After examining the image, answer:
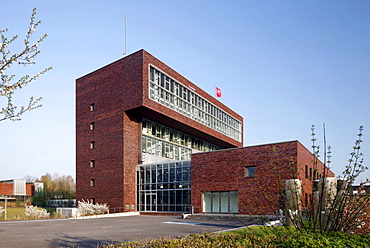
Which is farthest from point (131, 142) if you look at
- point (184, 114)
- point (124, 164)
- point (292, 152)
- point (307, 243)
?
point (307, 243)

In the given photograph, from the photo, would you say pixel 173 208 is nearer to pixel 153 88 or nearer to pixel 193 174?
pixel 193 174

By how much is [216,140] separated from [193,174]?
1745 centimetres

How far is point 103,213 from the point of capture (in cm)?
3178

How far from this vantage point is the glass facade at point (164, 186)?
31.1 m

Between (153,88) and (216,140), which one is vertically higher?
(153,88)

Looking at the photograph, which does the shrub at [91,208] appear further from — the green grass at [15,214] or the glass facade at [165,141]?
the glass facade at [165,141]

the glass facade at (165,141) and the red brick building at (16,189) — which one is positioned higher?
the glass facade at (165,141)

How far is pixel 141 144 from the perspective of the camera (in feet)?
112

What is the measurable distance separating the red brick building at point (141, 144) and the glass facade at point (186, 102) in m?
0.11

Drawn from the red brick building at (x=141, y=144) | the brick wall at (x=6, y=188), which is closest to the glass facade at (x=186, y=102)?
the red brick building at (x=141, y=144)

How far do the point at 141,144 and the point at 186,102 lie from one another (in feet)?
24.2

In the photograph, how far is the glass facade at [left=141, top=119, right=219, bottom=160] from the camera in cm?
3534

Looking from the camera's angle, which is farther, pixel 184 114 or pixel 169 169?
pixel 184 114

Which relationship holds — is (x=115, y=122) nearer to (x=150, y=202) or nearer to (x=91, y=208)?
(x=91, y=208)
